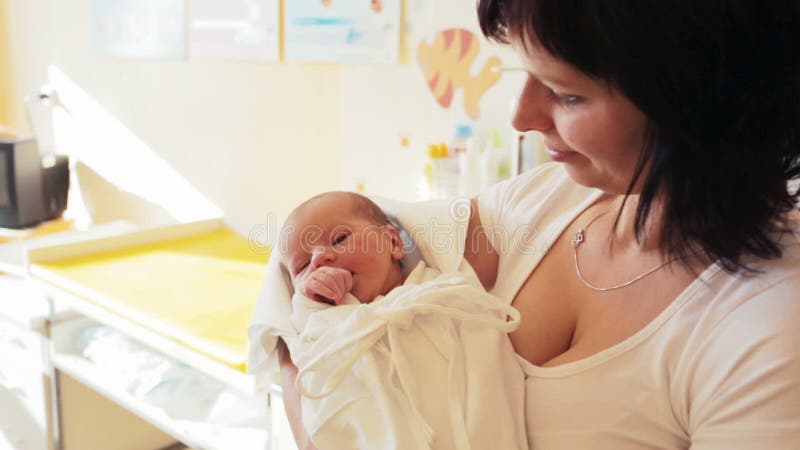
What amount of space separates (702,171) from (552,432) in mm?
343

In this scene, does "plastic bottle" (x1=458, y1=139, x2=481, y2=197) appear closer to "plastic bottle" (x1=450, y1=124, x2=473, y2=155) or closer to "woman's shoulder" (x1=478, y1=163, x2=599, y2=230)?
"plastic bottle" (x1=450, y1=124, x2=473, y2=155)

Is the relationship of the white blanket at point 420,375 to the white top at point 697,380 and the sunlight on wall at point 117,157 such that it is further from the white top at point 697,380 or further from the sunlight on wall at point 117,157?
the sunlight on wall at point 117,157

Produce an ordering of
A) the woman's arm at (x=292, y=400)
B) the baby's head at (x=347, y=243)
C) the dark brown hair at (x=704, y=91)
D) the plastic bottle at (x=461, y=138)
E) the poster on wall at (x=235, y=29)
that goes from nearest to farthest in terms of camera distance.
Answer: the dark brown hair at (x=704, y=91), the woman's arm at (x=292, y=400), the baby's head at (x=347, y=243), the plastic bottle at (x=461, y=138), the poster on wall at (x=235, y=29)

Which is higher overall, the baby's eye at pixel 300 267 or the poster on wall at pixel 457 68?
the poster on wall at pixel 457 68

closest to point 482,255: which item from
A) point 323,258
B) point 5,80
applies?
point 323,258

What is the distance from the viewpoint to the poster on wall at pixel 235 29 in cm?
220

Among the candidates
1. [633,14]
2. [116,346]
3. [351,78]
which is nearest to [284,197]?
[351,78]

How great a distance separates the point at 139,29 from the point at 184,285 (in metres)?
1.29

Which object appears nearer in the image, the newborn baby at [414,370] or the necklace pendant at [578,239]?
the newborn baby at [414,370]

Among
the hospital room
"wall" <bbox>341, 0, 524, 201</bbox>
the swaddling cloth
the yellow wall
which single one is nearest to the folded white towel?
the hospital room

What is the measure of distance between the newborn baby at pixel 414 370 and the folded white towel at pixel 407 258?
7 cm

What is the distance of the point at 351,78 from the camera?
207 cm

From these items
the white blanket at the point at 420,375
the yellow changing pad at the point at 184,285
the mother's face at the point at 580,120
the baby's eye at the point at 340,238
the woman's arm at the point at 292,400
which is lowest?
the yellow changing pad at the point at 184,285

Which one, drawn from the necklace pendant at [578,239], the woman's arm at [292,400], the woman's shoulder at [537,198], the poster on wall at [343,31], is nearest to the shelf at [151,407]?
the woman's arm at [292,400]
